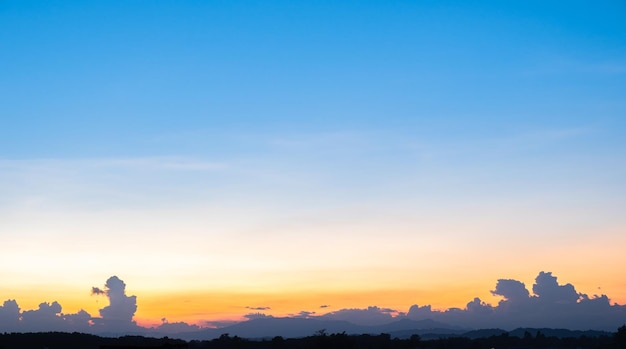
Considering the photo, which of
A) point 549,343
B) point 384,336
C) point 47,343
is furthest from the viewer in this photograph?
point 549,343

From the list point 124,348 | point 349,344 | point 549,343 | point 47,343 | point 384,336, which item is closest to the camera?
point 124,348

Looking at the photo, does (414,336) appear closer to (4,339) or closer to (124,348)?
(4,339)

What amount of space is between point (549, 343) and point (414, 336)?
49431 mm

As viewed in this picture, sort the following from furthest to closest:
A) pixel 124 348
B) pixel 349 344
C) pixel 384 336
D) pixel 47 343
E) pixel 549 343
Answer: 1. pixel 549 343
2. pixel 384 336
3. pixel 47 343
4. pixel 349 344
5. pixel 124 348

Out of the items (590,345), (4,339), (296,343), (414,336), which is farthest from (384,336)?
(4,339)

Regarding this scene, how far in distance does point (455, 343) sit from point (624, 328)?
43.8 m

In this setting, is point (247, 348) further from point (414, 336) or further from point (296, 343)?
point (414, 336)

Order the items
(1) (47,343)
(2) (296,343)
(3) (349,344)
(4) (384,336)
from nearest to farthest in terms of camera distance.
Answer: (3) (349,344) → (1) (47,343) → (2) (296,343) → (4) (384,336)

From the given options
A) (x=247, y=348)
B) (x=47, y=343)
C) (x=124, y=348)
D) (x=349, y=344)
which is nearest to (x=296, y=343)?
(x=247, y=348)

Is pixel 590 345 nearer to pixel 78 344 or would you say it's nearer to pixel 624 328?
pixel 624 328

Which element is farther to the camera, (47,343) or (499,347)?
(499,347)

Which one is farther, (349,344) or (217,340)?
(217,340)

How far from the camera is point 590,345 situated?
18650 cm

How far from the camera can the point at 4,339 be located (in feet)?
517
